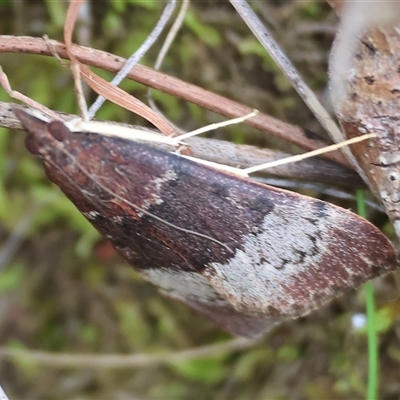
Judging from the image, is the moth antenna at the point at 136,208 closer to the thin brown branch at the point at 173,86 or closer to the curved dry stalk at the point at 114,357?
the thin brown branch at the point at 173,86

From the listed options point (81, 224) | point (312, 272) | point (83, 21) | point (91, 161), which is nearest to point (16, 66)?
point (83, 21)

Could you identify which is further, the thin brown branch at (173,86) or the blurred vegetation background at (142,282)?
the blurred vegetation background at (142,282)

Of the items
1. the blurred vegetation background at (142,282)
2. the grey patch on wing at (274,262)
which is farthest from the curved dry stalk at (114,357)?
the grey patch on wing at (274,262)

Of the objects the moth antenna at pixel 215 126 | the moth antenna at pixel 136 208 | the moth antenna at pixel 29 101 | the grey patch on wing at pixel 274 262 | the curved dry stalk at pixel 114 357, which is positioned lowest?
the curved dry stalk at pixel 114 357

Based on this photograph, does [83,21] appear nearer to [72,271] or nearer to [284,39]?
[284,39]

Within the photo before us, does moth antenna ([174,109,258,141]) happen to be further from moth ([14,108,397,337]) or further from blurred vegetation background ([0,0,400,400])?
blurred vegetation background ([0,0,400,400])

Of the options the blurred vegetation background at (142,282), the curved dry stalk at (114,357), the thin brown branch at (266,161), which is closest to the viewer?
the thin brown branch at (266,161)
